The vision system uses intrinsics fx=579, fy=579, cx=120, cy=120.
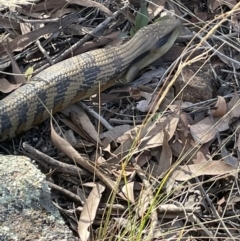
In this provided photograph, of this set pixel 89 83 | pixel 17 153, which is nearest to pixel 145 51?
pixel 89 83

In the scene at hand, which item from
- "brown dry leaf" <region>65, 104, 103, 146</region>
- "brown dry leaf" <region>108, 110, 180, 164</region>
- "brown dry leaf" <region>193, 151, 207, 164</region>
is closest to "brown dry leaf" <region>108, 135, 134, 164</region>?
"brown dry leaf" <region>108, 110, 180, 164</region>

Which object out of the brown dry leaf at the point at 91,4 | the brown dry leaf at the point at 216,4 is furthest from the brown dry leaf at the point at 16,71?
the brown dry leaf at the point at 216,4

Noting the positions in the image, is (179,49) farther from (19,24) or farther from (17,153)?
(17,153)

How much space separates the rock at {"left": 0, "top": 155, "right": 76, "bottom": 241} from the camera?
2141 mm

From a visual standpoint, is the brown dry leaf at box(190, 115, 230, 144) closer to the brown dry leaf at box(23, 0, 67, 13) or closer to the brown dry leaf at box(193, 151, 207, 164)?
the brown dry leaf at box(193, 151, 207, 164)

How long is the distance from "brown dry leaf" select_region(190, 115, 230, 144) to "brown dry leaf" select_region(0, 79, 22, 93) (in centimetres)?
102

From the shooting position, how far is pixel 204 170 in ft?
9.09

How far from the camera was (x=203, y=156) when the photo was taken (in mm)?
2912

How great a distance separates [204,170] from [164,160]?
224 millimetres

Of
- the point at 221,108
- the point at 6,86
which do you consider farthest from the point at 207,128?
the point at 6,86

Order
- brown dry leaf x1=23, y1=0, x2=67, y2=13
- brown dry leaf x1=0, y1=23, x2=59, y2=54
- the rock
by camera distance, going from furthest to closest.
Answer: brown dry leaf x1=23, y1=0, x2=67, y2=13
brown dry leaf x1=0, y1=23, x2=59, y2=54
the rock

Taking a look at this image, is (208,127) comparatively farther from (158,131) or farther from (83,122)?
(83,122)

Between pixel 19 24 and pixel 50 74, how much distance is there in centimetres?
48

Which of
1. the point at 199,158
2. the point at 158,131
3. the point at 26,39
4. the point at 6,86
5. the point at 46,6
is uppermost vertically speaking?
the point at 46,6
